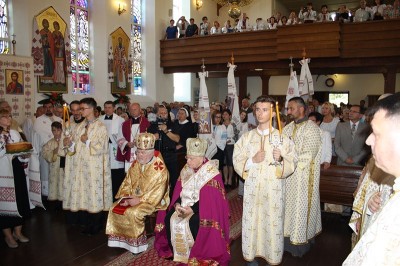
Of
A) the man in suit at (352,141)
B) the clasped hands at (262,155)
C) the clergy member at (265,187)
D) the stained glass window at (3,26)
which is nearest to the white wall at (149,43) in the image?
the stained glass window at (3,26)

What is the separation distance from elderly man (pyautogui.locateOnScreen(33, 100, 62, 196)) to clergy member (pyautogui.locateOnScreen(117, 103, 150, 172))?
1.68m

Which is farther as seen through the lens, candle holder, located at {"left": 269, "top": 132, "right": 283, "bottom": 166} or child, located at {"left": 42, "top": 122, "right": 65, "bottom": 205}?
child, located at {"left": 42, "top": 122, "right": 65, "bottom": 205}

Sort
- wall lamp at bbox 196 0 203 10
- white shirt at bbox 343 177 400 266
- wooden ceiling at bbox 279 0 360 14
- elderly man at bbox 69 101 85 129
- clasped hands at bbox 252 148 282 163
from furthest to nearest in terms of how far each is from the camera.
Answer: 1. wooden ceiling at bbox 279 0 360 14
2. wall lamp at bbox 196 0 203 10
3. elderly man at bbox 69 101 85 129
4. clasped hands at bbox 252 148 282 163
5. white shirt at bbox 343 177 400 266

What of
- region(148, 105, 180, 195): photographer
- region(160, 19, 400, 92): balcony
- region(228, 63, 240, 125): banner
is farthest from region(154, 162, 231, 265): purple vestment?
region(160, 19, 400, 92): balcony

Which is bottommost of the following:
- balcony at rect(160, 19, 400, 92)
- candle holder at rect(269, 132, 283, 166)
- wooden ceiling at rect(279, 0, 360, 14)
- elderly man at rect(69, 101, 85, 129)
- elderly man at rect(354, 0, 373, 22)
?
candle holder at rect(269, 132, 283, 166)

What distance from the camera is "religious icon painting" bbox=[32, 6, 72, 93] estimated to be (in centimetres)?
1055

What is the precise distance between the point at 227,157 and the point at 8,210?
16.5ft

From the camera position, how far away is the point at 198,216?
405 centimetres

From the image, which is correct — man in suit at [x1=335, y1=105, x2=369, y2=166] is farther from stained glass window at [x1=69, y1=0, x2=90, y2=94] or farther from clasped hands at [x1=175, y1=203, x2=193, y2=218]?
stained glass window at [x1=69, y1=0, x2=90, y2=94]

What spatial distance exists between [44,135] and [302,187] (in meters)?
5.46

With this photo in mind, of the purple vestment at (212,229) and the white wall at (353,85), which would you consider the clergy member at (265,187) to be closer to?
the purple vestment at (212,229)

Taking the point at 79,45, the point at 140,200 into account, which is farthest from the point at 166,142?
the point at 79,45

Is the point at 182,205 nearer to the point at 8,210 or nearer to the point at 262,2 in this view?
the point at 8,210

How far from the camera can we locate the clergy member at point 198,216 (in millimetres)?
3906
